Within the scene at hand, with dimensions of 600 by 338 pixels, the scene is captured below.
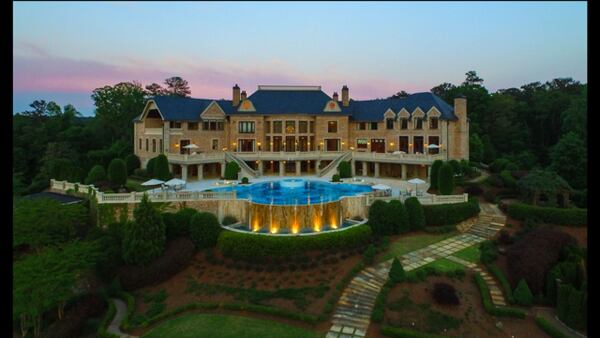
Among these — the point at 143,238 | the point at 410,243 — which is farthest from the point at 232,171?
the point at 410,243

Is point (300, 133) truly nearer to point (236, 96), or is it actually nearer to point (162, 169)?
point (236, 96)

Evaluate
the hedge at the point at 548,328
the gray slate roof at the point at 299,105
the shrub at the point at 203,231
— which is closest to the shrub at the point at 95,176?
the gray slate roof at the point at 299,105

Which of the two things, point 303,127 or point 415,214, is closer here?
point 415,214

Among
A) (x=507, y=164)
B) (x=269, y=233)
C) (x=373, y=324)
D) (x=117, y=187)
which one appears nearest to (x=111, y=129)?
(x=117, y=187)

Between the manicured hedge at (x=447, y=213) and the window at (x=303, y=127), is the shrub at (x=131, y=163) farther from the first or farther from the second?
the manicured hedge at (x=447, y=213)

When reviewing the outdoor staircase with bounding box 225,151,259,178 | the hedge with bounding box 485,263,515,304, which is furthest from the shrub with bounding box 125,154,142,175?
the hedge with bounding box 485,263,515,304
